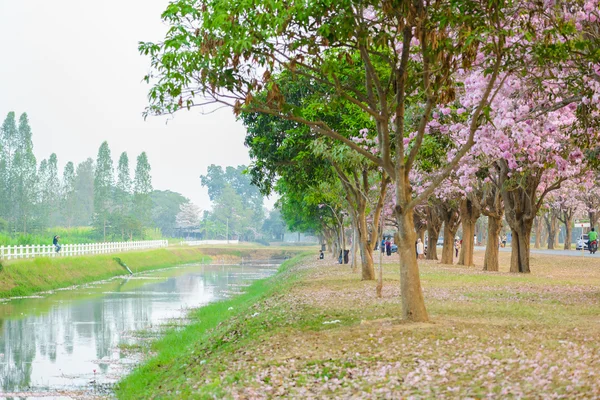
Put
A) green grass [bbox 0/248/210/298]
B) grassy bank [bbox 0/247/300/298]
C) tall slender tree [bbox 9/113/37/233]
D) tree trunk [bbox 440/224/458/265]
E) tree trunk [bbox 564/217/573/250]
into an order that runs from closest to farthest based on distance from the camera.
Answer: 1. green grass [bbox 0/248/210/298]
2. grassy bank [bbox 0/247/300/298]
3. tree trunk [bbox 440/224/458/265]
4. tree trunk [bbox 564/217/573/250]
5. tall slender tree [bbox 9/113/37/233]

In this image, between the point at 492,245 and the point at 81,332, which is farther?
the point at 492,245

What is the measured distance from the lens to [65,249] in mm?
58156

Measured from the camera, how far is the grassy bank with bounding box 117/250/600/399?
9766 mm

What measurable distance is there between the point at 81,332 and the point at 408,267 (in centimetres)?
1508

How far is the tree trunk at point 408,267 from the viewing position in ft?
47.5

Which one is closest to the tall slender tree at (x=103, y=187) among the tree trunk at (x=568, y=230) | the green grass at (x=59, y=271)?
the green grass at (x=59, y=271)

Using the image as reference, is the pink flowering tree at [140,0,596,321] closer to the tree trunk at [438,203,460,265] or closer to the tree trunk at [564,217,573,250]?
the tree trunk at [438,203,460,265]

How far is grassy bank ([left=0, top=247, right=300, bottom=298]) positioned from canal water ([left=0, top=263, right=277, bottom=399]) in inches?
58.1

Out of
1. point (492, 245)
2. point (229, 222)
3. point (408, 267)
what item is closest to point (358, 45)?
point (408, 267)

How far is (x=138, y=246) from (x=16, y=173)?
14.6 meters

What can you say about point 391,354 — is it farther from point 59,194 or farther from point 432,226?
point 59,194

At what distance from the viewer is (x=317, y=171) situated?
27953 millimetres

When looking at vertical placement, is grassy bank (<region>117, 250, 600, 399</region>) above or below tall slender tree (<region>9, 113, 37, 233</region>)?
below

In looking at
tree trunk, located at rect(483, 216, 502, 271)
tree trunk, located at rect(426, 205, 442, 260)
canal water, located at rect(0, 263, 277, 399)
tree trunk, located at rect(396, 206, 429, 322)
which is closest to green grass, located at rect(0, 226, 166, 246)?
canal water, located at rect(0, 263, 277, 399)
